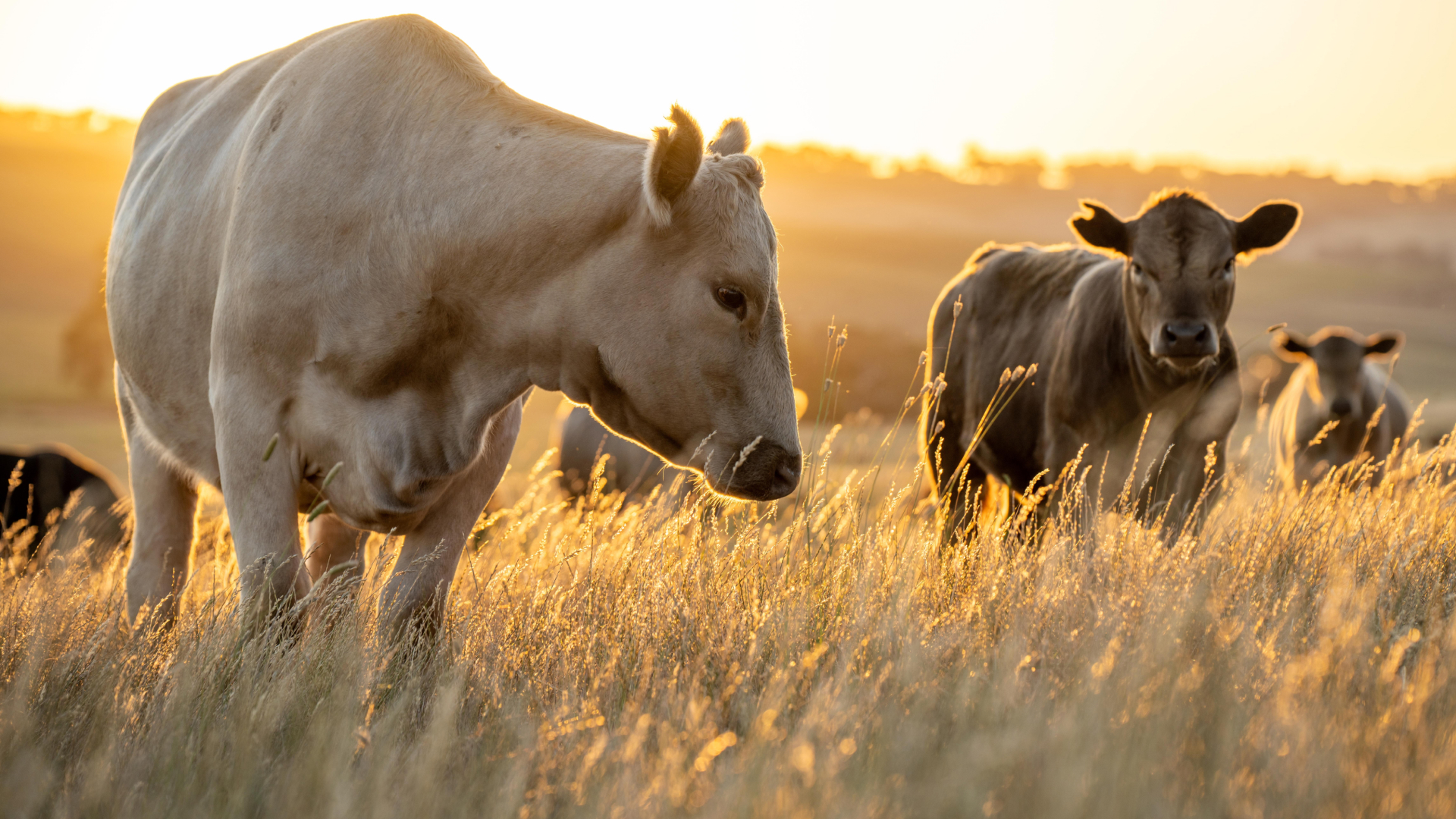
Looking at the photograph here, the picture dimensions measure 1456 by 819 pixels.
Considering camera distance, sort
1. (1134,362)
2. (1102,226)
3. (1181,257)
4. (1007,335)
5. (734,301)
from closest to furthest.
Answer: (734,301)
(1181,257)
(1134,362)
(1102,226)
(1007,335)

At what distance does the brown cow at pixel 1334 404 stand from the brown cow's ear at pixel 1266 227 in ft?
17.5

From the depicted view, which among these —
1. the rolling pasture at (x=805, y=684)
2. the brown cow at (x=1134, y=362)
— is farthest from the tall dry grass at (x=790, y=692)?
the brown cow at (x=1134, y=362)

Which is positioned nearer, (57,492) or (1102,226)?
(1102,226)

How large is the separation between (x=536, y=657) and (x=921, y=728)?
1.23 metres

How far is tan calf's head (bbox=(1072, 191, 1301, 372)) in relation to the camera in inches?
213

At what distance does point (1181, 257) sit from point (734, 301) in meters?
3.68

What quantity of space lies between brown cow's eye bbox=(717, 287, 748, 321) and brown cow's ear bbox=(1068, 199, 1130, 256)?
372 cm

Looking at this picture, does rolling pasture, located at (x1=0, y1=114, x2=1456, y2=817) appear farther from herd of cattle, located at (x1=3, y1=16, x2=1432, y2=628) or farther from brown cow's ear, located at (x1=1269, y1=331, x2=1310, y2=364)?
brown cow's ear, located at (x1=1269, y1=331, x2=1310, y2=364)

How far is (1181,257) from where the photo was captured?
5.76 metres

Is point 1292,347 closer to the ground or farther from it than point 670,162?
closer to the ground

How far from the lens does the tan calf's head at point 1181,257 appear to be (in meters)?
5.40

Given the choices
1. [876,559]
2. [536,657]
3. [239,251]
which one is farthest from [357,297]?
[876,559]

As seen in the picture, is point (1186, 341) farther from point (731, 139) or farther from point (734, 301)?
point (734, 301)

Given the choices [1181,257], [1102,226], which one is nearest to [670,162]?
[1181,257]
